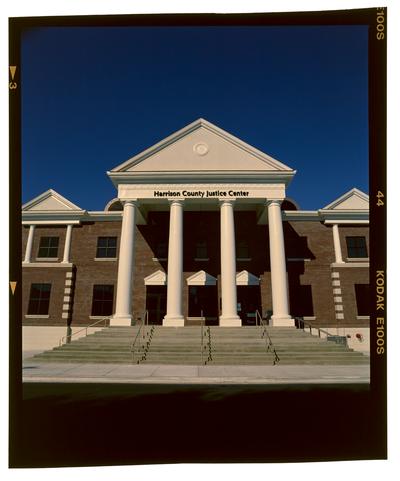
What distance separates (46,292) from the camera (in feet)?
77.9

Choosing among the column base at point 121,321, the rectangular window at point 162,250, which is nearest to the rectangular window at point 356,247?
the rectangular window at point 162,250

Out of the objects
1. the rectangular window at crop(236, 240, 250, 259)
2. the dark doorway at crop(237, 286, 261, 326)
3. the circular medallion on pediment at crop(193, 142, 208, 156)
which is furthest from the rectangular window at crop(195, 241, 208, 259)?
the circular medallion on pediment at crop(193, 142, 208, 156)

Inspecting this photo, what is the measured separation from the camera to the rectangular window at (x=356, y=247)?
24016 millimetres

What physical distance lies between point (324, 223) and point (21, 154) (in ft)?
75.6

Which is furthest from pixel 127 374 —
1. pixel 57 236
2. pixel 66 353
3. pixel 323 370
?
pixel 57 236

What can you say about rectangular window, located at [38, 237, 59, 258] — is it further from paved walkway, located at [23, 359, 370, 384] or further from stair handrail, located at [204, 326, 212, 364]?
stair handrail, located at [204, 326, 212, 364]

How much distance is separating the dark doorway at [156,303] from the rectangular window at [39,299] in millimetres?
6834

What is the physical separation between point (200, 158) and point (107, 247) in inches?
369

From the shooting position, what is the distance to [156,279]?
2367 cm

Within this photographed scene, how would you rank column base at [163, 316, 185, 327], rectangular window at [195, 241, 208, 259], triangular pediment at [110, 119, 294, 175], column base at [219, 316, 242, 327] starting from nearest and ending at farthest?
column base at [163, 316, 185, 327]
column base at [219, 316, 242, 327]
triangular pediment at [110, 119, 294, 175]
rectangular window at [195, 241, 208, 259]

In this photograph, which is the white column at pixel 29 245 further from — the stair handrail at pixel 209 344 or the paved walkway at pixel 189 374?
the stair handrail at pixel 209 344

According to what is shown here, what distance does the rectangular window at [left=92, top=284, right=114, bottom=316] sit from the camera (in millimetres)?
23781

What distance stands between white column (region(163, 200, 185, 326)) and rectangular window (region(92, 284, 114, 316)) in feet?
20.2

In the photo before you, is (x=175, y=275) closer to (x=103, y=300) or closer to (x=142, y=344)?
(x=142, y=344)
